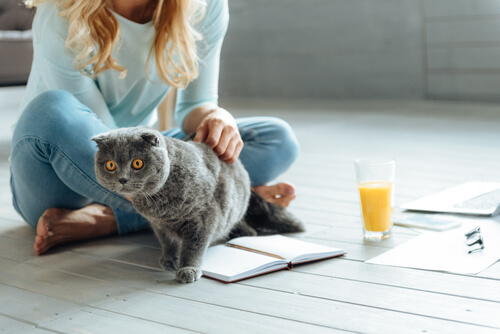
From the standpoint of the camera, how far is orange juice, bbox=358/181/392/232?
57.7 inches

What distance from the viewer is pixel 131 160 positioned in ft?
3.88

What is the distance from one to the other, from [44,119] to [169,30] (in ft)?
1.24

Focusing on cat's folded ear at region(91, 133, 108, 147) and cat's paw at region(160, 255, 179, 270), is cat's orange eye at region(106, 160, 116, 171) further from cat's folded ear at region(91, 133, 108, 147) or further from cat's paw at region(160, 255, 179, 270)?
cat's paw at region(160, 255, 179, 270)

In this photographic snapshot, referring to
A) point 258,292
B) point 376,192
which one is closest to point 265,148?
point 376,192

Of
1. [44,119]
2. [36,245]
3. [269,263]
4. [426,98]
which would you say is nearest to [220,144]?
[269,263]

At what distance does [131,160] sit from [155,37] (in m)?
0.51

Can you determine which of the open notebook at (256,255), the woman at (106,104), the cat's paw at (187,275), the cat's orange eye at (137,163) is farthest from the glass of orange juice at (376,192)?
the cat's orange eye at (137,163)

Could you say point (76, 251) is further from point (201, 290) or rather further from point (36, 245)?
point (201, 290)

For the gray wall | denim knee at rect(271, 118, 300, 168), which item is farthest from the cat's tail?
the gray wall

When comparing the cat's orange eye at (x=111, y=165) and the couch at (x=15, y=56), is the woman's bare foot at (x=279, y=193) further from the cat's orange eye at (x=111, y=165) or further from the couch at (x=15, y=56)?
the couch at (x=15, y=56)

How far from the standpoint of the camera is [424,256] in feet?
4.45

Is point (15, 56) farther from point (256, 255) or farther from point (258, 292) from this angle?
point (258, 292)

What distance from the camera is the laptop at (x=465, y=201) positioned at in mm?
1674

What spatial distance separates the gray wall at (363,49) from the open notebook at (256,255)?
2841 mm
